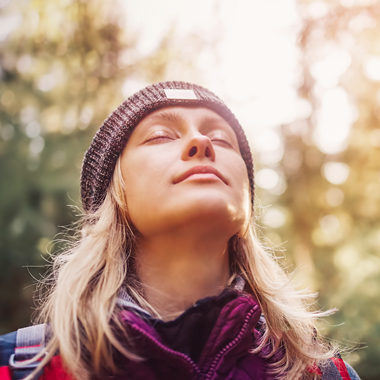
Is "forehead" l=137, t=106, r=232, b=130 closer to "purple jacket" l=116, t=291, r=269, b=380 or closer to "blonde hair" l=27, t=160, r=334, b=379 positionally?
"blonde hair" l=27, t=160, r=334, b=379

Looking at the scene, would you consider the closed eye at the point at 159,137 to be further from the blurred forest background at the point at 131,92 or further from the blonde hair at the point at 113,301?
the blurred forest background at the point at 131,92

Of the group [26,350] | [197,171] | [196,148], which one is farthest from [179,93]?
[26,350]

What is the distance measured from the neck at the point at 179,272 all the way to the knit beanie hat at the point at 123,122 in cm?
46

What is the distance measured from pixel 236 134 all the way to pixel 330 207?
12.3 feet

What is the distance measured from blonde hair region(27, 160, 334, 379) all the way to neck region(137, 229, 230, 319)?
0.07 metres

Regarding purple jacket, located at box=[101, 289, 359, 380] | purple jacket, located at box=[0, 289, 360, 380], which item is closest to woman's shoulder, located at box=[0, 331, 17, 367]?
purple jacket, located at box=[0, 289, 360, 380]

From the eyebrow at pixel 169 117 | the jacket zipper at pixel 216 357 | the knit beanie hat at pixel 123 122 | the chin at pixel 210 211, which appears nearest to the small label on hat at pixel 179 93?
the knit beanie hat at pixel 123 122

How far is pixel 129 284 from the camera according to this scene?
65.6 inches

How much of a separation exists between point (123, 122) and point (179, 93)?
1.08 feet

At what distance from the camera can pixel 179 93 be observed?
196cm

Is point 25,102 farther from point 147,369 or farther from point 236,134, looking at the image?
point 147,369

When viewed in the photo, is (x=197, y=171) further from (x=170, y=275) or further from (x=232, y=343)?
(x=232, y=343)

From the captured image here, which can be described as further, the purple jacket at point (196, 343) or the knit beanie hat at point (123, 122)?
the knit beanie hat at point (123, 122)

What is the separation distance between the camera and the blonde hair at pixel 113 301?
1354 mm
